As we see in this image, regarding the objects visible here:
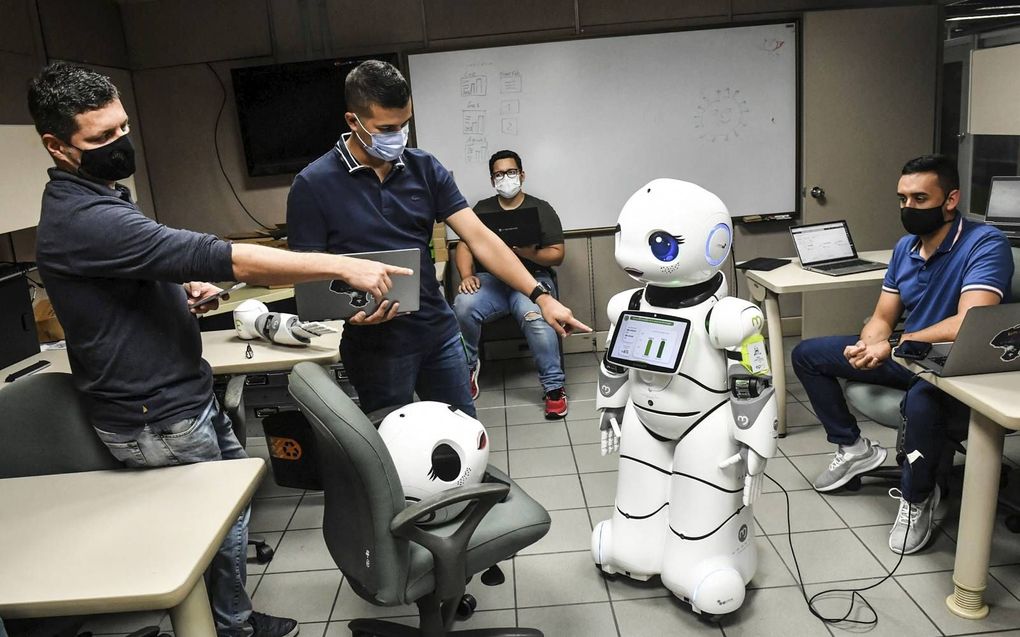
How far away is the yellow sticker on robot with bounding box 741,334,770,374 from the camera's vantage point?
1.94m

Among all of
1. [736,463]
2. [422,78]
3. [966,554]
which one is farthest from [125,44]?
[966,554]

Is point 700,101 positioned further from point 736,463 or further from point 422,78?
point 736,463

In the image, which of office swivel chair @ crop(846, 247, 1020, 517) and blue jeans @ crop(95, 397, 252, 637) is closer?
blue jeans @ crop(95, 397, 252, 637)

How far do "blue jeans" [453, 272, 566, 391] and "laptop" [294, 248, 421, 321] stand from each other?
74.5 inches

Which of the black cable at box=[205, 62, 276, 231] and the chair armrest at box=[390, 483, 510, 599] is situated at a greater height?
the black cable at box=[205, 62, 276, 231]

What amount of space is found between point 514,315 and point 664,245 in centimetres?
218

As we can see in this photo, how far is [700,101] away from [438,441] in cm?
324

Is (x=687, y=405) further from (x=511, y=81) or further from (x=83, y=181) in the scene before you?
(x=511, y=81)

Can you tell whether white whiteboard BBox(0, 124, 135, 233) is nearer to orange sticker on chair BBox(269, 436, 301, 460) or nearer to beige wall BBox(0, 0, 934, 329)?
orange sticker on chair BBox(269, 436, 301, 460)

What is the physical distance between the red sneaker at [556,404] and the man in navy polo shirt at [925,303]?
1.37 m

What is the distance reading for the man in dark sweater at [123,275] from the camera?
1553 millimetres

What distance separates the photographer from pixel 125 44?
440cm

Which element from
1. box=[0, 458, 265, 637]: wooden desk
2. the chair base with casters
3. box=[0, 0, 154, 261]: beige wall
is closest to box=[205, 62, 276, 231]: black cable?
box=[0, 0, 154, 261]: beige wall

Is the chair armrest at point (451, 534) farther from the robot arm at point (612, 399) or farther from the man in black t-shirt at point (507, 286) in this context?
the man in black t-shirt at point (507, 286)
